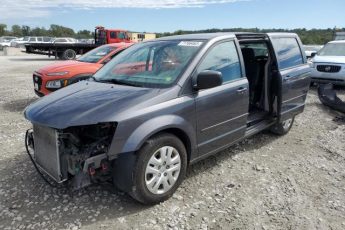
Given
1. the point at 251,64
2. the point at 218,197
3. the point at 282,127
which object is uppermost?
the point at 251,64

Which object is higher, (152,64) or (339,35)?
(339,35)

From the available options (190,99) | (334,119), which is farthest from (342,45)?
(190,99)

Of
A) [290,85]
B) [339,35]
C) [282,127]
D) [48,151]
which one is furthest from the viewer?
[339,35]

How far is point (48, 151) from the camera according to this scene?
3.42m

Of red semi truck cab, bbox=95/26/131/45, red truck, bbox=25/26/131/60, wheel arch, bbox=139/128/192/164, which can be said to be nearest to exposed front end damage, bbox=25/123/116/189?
wheel arch, bbox=139/128/192/164

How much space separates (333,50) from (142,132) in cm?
1106

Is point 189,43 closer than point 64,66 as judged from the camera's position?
Yes

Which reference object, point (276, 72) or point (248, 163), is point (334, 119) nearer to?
point (276, 72)

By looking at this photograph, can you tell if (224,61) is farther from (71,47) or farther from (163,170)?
(71,47)

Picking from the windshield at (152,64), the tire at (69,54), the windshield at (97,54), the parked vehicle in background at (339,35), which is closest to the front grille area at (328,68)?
the windshield at (97,54)

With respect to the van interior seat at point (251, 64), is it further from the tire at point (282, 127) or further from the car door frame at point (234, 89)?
the car door frame at point (234, 89)

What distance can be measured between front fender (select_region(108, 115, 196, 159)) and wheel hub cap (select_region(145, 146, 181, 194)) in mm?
248

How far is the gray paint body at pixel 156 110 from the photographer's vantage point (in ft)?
10.3

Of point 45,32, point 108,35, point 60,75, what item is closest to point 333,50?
point 60,75
